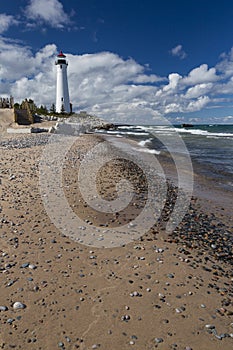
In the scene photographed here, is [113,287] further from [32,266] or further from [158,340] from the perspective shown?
[32,266]

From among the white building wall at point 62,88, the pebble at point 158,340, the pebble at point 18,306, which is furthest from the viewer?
the white building wall at point 62,88

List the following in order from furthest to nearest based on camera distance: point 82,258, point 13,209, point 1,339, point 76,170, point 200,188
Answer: point 76,170
point 200,188
point 13,209
point 82,258
point 1,339

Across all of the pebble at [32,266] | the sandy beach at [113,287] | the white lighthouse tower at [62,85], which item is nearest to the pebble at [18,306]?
the sandy beach at [113,287]

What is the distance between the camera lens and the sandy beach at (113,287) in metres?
3.12

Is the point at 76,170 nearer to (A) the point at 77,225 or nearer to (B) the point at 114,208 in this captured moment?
Result: (B) the point at 114,208

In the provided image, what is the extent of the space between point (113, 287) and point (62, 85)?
200ft

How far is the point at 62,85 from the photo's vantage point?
58.6 metres

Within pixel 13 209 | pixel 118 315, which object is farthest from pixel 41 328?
pixel 13 209

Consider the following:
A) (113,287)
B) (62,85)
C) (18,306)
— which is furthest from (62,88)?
(18,306)

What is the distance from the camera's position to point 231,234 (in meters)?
6.16

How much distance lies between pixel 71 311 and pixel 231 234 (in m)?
4.52

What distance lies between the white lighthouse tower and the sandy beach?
2243 inches

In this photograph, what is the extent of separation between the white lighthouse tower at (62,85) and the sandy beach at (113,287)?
2243 inches

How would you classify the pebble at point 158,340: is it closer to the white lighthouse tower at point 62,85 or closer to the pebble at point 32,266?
the pebble at point 32,266
